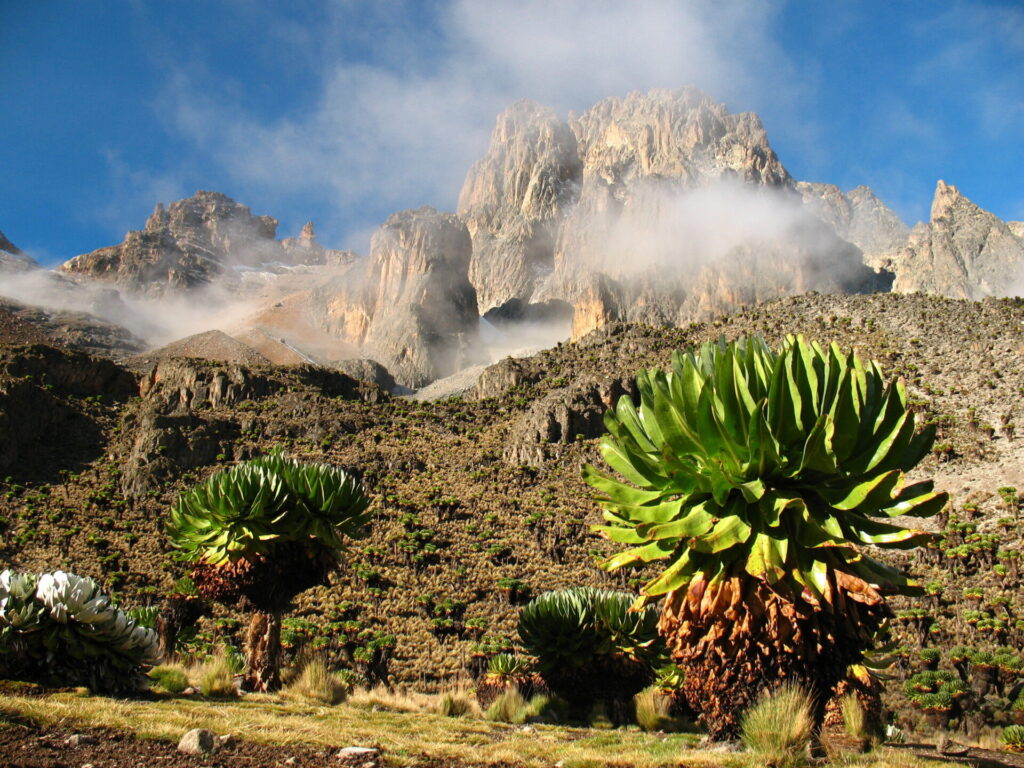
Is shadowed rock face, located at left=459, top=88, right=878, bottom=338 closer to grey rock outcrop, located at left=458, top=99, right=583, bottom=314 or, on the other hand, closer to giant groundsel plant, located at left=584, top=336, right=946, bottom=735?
grey rock outcrop, located at left=458, top=99, right=583, bottom=314

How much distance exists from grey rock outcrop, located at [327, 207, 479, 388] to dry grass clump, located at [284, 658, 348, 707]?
105m

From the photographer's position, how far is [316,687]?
914cm

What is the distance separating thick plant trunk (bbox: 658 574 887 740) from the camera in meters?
4.36

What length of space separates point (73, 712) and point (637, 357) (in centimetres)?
5516

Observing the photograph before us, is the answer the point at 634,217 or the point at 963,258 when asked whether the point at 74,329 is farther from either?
the point at 963,258

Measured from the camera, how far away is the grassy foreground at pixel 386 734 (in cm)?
464

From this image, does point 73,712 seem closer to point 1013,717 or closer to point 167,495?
point 1013,717

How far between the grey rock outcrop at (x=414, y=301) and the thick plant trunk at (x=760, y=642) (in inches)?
4331

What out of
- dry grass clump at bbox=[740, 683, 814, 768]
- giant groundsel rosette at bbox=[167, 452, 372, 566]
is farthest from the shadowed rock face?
dry grass clump at bbox=[740, 683, 814, 768]

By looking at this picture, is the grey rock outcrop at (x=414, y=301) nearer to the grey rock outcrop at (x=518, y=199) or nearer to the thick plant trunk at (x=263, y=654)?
the grey rock outcrop at (x=518, y=199)

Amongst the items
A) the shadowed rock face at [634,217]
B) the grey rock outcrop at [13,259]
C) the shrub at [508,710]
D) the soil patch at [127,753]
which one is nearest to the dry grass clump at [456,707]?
the shrub at [508,710]

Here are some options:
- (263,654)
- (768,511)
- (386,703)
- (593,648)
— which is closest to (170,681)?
(263,654)

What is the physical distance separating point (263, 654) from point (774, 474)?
25.1ft

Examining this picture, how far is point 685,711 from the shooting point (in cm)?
956
